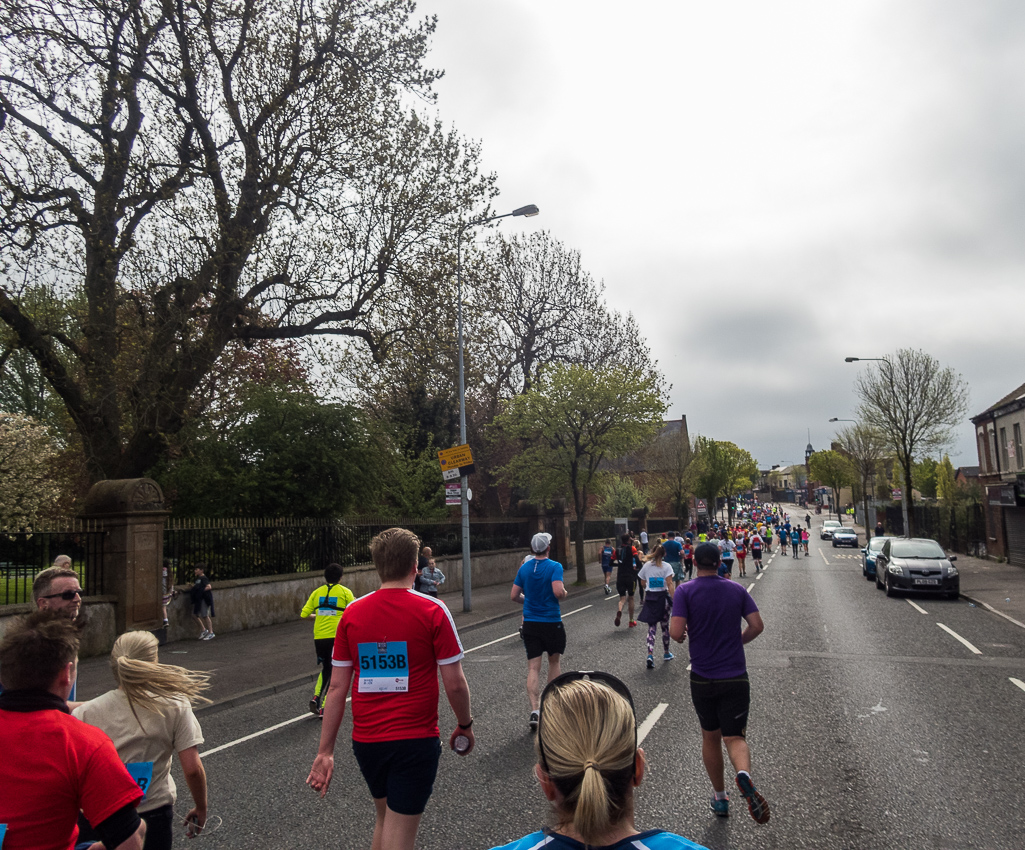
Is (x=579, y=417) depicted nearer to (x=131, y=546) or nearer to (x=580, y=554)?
(x=580, y=554)

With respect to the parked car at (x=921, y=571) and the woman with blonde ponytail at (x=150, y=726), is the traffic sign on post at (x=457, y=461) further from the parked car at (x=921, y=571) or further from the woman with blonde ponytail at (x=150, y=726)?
the woman with blonde ponytail at (x=150, y=726)

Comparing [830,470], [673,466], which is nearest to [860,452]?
[673,466]

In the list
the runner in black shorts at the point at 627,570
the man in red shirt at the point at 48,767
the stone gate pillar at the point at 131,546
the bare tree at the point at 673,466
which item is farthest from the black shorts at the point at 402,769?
the bare tree at the point at 673,466

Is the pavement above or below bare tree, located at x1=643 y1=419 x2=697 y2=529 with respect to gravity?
below

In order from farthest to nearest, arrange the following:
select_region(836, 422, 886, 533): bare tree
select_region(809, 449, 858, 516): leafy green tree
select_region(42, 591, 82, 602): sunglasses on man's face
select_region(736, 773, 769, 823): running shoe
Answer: select_region(809, 449, 858, 516): leafy green tree → select_region(836, 422, 886, 533): bare tree → select_region(736, 773, 769, 823): running shoe → select_region(42, 591, 82, 602): sunglasses on man's face

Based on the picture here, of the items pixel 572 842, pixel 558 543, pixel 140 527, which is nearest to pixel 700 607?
pixel 572 842

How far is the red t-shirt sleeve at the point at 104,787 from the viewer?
7.63 ft

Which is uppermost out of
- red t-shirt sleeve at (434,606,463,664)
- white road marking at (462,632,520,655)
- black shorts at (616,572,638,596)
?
red t-shirt sleeve at (434,606,463,664)

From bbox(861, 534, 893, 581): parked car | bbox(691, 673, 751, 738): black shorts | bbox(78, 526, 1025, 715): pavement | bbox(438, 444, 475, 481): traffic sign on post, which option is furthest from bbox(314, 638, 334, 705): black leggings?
bbox(861, 534, 893, 581): parked car

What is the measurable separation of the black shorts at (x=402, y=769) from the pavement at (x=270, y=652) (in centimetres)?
470

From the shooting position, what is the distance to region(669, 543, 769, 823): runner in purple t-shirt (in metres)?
4.93

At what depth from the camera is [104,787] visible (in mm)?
2357

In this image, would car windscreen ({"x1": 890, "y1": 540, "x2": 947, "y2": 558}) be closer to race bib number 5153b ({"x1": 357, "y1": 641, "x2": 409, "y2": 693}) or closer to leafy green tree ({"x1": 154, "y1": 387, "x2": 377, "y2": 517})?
leafy green tree ({"x1": 154, "y1": 387, "x2": 377, "y2": 517})

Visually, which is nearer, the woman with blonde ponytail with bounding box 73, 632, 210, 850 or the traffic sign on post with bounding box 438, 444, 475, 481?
the woman with blonde ponytail with bounding box 73, 632, 210, 850
